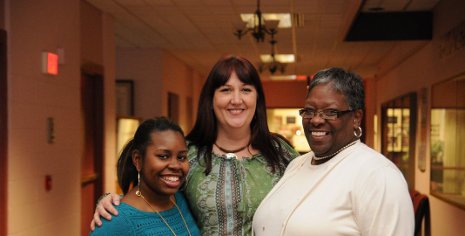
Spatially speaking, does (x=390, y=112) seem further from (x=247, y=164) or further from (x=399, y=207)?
(x=399, y=207)

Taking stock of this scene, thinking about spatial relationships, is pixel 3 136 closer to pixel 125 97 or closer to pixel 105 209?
pixel 105 209

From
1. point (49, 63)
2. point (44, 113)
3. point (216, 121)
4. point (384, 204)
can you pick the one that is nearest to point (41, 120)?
point (44, 113)

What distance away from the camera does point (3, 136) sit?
3.70 m

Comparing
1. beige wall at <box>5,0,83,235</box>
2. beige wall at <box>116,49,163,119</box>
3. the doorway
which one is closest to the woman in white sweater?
beige wall at <box>5,0,83,235</box>

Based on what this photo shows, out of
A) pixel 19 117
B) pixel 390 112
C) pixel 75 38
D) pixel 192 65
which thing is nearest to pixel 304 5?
pixel 75 38

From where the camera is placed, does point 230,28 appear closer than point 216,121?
No

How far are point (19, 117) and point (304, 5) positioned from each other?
317 cm

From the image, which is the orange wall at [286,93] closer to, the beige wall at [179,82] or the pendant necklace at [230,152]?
the beige wall at [179,82]

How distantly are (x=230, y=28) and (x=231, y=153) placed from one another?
16.6 ft

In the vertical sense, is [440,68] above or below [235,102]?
above

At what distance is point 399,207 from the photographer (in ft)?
4.75

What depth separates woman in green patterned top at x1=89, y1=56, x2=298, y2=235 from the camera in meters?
2.09

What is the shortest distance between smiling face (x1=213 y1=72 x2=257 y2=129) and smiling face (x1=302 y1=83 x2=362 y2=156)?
0.49 m

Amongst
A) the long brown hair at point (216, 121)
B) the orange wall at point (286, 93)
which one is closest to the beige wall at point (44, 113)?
the long brown hair at point (216, 121)
